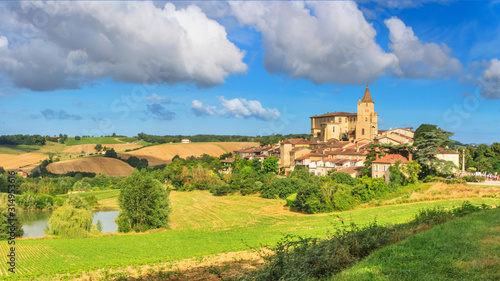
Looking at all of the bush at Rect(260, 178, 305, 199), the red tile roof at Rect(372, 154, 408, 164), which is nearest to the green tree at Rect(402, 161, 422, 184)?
the red tile roof at Rect(372, 154, 408, 164)

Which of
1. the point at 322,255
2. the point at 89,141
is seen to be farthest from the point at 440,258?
the point at 89,141

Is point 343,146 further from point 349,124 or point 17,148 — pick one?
point 17,148

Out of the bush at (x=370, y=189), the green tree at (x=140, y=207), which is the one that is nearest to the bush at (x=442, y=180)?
the bush at (x=370, y=189)

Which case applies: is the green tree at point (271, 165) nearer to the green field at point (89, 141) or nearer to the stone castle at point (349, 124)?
the stone castle at point (349, 124)

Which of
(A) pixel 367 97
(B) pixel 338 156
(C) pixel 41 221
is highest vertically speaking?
(A) pixel 367 97

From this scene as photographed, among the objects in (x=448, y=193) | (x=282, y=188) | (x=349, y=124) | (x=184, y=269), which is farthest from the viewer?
(x=349, y=124)

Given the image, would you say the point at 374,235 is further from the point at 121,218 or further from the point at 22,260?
the point at 121,218

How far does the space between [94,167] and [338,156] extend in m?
84.0

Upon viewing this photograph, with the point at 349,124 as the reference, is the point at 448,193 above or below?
below

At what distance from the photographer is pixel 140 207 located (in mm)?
44812

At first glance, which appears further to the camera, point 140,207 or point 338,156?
point 338,156

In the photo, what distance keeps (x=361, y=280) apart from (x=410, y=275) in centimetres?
131

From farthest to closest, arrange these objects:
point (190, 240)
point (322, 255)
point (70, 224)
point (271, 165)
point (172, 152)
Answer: point (172, 152) → point (271, 165) → point (70, 224) → point (190, 240) → point (322, 255)

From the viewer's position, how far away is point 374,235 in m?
12.7
